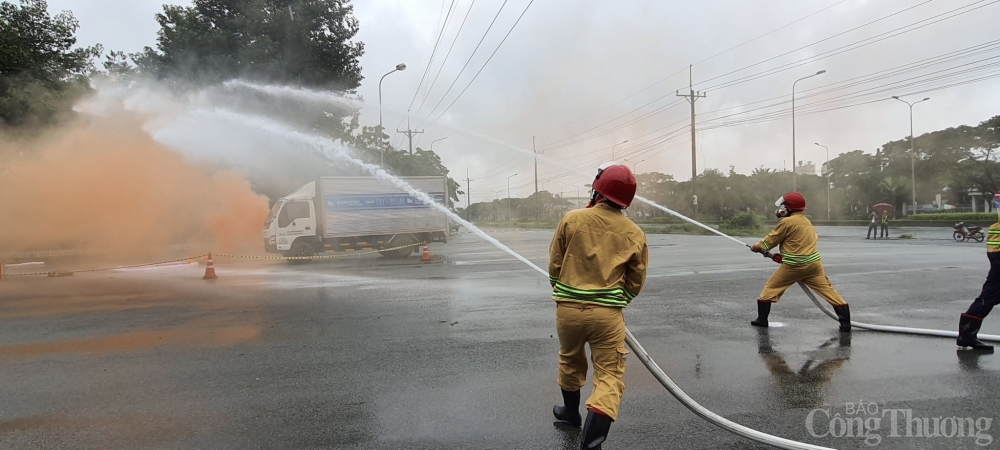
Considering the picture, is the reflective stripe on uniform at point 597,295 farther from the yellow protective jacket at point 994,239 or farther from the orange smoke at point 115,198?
the orange smoke at point 115,198

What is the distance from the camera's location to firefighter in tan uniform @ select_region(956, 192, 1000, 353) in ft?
15.6

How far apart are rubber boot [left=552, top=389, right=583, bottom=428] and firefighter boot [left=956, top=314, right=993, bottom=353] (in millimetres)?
4182

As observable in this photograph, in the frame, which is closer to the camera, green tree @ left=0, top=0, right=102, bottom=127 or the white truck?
green tree @ left=0, top=0, right=102, bottom=127

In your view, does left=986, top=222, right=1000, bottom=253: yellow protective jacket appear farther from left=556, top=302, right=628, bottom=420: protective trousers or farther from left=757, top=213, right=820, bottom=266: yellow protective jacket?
left=556, top=302, right=628, bottom=420: protective trousers

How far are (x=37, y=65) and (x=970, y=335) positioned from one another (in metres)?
24.1

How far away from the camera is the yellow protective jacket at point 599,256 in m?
3.10

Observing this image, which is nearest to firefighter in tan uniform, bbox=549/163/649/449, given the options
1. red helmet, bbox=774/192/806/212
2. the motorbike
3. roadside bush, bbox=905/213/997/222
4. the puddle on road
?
red helmet, bbox=774/192/806/212

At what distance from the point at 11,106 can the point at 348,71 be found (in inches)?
473

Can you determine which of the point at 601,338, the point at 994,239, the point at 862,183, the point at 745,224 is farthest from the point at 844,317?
the point at 862,183

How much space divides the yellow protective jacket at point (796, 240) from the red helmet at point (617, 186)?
3.28 m

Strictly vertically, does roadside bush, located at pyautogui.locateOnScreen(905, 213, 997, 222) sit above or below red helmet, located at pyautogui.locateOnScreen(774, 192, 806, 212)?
below

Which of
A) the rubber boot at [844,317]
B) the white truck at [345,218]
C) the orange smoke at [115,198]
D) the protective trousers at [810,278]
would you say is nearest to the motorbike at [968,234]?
the rubber boot at [844,317]

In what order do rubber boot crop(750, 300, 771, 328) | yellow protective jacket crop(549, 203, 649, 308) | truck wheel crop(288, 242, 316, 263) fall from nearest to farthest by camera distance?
yellow protective jacket crop(549, 203, 649, 308), rubber boot crop(750, 300, 771, 328), truck wheel crop(288, 242, 316, 263)

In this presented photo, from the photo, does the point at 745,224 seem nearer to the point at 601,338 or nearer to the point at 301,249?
the point at 301,249
